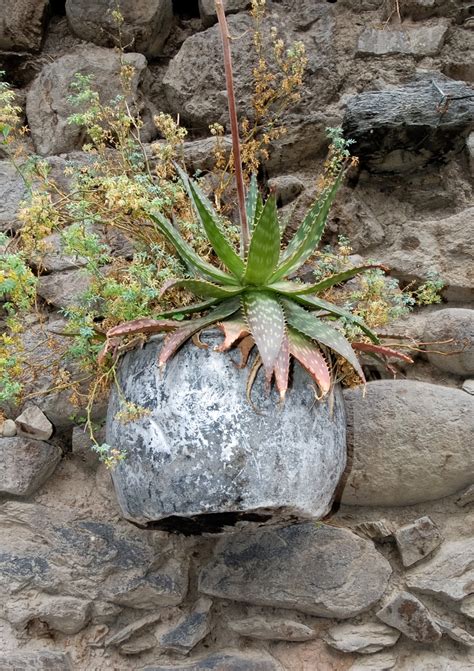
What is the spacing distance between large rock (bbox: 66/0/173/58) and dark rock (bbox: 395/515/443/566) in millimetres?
1906

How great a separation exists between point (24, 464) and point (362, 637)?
945 mm

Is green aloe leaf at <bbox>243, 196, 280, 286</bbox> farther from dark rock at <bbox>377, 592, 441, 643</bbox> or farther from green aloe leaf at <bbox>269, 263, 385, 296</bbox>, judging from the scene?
dark rock at <bbox>377, 592, 441, 643</bbox>

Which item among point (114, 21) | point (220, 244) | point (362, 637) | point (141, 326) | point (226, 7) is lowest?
point (362, 637)

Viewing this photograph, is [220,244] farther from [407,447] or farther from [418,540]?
[418,540]

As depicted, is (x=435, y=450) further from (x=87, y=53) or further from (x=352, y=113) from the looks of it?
(x=87, y=53)

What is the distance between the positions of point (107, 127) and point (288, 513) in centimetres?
158

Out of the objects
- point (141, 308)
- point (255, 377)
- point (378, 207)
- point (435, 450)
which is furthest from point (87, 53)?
point (435, 450)

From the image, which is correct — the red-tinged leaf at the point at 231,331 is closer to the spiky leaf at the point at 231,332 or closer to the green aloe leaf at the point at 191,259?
the spiky leaf at the point at 231,332

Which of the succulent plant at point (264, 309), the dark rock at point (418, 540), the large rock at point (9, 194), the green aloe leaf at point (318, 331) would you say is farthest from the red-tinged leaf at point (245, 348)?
the large rock at point (9, 194)

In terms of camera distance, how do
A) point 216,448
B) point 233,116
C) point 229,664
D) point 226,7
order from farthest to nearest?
point 226,7, point 229,664, point 233,116, point 216,448

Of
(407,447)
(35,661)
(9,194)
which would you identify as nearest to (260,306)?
(407,447)

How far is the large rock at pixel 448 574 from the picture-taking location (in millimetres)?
1739

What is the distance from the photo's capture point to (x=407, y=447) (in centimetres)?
186

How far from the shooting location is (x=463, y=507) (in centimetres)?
188
